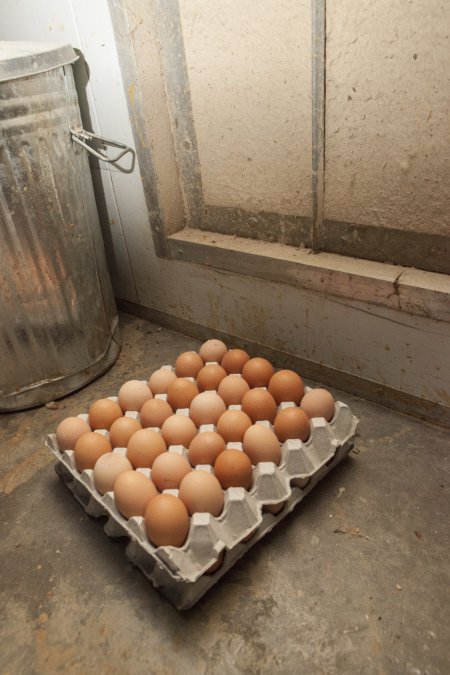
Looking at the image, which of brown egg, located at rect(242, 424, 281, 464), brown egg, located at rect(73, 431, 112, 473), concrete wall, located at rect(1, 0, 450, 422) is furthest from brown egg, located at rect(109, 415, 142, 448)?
concrete wall, located at rect(1, 0, 450, 422)

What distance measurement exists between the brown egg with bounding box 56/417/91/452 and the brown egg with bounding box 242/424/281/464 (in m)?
0.53

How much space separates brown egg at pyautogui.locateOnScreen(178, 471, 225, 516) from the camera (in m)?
1.25

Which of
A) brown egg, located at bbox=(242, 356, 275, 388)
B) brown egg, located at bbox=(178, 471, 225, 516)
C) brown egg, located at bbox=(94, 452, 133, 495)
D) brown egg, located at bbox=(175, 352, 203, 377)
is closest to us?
brown egg, located at bbox=(178, 471, 225, 516)

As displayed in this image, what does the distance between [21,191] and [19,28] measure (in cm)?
107

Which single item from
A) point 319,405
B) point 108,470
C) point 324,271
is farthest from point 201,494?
point 324,271

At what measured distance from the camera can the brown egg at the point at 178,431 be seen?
1482 millimetres

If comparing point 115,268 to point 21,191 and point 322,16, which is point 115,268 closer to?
point 21,191

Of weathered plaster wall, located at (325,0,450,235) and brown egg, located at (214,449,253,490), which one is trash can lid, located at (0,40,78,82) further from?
brown egg, located at (214,449,253,490)

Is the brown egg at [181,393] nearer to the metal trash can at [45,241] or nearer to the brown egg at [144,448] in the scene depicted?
the brown egg at [144,448]

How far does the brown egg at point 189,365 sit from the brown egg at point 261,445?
44 cm

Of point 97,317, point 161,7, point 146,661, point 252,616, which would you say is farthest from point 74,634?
point 161,7

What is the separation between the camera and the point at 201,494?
1.25 meters

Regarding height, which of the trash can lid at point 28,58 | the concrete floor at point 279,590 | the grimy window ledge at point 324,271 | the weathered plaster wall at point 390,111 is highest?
the trash can lid at point 28,58

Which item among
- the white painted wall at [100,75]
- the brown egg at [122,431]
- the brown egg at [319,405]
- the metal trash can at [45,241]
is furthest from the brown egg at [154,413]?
the white painted wall at [100,75]
